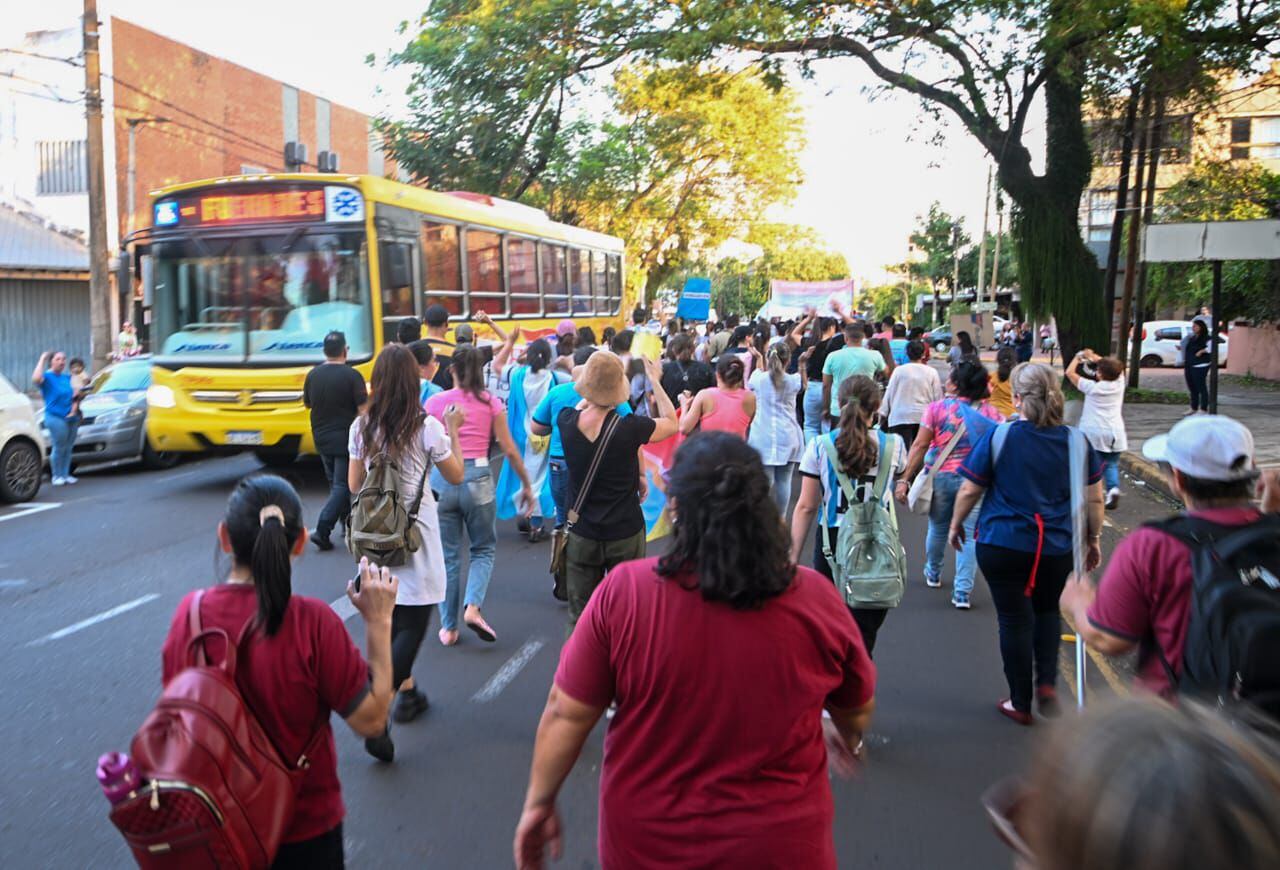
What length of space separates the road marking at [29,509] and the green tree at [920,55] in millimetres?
9821

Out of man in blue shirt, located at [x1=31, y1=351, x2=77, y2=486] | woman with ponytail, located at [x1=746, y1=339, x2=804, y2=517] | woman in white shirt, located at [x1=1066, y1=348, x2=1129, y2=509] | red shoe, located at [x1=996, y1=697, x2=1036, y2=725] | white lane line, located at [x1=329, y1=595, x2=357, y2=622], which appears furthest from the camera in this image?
man in blue shirt, located at [x1=31, y1=351, x2=77, y2=486]

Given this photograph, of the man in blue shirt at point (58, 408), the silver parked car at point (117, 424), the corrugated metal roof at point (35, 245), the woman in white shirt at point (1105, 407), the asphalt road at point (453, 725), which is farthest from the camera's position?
the corrugated metal roof at point (35, 245)

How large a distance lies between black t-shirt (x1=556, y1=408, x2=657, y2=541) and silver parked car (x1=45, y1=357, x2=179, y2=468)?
10136mm

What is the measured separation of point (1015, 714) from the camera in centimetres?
509

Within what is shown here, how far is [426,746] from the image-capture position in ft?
15.7

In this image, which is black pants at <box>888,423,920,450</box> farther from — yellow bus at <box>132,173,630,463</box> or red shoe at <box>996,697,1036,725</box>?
yellow bus at <box>132,173,630,463</box>

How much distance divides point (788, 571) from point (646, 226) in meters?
41.1

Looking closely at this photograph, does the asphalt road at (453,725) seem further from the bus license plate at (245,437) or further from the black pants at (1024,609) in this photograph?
the bus license plate at (245,437)

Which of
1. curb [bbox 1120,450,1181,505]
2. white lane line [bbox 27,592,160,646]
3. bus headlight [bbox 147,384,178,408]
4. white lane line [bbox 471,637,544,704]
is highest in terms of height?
bus headlight [bbox 147,384,178,408]

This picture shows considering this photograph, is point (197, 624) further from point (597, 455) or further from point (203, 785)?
point (597, 455)

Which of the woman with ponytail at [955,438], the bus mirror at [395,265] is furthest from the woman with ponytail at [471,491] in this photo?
the bus mirror at [395,265]

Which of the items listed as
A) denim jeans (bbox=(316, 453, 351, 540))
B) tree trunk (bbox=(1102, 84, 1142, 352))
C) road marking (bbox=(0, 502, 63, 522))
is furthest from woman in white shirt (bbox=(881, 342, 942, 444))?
tree trunk (bbox=(1102, 84, 1142, 352))

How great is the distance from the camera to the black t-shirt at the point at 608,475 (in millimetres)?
4902

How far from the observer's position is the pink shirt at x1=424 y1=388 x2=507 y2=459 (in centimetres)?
623
